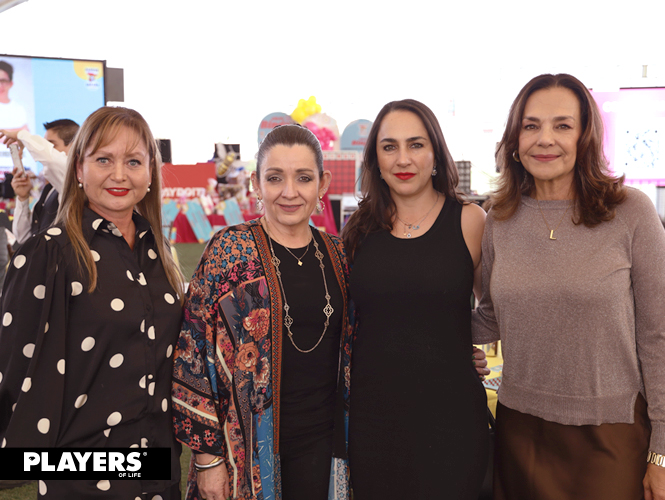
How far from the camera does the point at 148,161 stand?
5.24 feet

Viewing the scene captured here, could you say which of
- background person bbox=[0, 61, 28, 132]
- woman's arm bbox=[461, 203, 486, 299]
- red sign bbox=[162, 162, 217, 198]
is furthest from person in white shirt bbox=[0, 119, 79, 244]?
red sign bbox=[162, 162, 217, 198]

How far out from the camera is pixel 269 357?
161cm

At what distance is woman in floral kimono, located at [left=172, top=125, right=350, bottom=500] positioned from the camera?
158 centimetres

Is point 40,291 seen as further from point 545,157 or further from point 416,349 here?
point 545,157

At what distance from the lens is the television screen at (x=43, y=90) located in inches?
226

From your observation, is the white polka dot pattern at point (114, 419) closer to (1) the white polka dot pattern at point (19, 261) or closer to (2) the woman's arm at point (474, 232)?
(1) the white polka dot pattern at point (19, 261)

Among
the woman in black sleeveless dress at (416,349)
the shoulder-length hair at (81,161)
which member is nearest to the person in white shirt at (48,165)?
the shoulder-length hair at (81,161)

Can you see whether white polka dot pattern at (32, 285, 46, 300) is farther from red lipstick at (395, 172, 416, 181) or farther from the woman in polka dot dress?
red lipstick at (395, 172, 416, 181)

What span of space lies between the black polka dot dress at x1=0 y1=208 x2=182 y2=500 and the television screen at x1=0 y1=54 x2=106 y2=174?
16.8 feet

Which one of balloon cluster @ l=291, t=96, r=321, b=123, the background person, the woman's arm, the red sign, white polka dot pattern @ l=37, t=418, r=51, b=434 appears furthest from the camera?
the red sign

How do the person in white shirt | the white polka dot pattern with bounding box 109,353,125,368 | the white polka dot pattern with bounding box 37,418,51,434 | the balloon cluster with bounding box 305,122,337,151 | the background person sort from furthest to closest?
1. the balloon cluster with bounding box 305,122,337,151
2. the background person
3. the person in white shirt
4. the white polka dot pattern with bounding box 109,353,125,368
5. the white polka dot pattern with bounding box 37,418,51,434

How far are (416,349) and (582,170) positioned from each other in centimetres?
76

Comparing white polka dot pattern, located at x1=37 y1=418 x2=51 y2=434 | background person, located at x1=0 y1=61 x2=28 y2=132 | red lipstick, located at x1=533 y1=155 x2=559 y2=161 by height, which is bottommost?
white polka dot pattern, located at x1=37 y1=418 x2=51 y2=434

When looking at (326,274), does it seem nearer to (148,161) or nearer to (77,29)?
(148,161)
